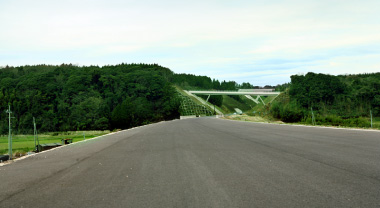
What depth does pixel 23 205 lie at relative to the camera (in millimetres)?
5254

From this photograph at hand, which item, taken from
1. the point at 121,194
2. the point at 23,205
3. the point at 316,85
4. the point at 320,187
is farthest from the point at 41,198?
the point at 316,85

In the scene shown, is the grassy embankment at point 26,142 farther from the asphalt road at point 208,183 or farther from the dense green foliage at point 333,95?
the dense green foliage at point 333,95

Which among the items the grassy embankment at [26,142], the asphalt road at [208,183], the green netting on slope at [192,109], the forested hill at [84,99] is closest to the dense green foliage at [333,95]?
the grassy embankment at [26,142]

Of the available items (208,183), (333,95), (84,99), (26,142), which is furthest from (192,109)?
(208,183)

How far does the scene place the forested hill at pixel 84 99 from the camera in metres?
104

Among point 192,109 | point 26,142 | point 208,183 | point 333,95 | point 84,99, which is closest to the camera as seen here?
point 208,183

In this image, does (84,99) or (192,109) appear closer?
(84,99)

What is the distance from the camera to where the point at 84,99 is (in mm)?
111062

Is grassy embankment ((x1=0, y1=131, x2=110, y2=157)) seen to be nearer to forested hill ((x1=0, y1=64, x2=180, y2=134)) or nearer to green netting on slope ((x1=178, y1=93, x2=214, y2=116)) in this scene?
forested hill ((x1=0, y1=64, x2=180, y2=134))

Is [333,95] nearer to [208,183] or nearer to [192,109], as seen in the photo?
[208,183]

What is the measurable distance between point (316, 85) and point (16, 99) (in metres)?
96.1

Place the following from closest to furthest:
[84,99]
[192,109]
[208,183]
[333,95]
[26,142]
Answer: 1. [208,183]
2. [26,142]
3. [333,95]
4. [84,99]
5. [192,109]

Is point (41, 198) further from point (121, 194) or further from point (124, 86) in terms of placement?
point (124, 86)

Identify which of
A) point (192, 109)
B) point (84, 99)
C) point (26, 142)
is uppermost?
point (84, 99)
